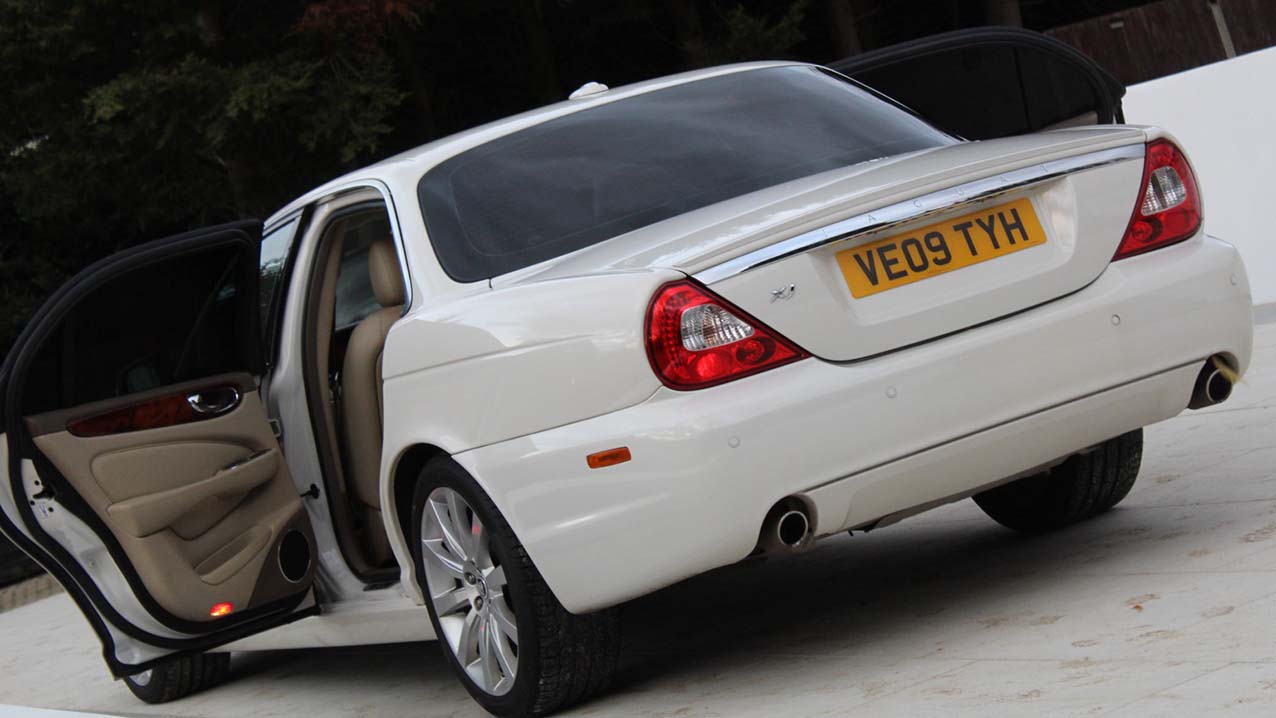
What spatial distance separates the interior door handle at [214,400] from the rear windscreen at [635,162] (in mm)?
995

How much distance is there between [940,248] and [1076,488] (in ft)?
5.64

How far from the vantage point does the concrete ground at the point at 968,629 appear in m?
3.86

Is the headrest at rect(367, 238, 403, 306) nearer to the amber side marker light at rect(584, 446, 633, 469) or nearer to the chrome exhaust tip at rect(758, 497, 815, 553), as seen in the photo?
the amber side marker light at rect(584, 446, 633, 469)

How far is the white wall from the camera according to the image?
10023mm

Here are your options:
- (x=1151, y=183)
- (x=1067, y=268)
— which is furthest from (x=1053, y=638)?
(x=1151, y=183)

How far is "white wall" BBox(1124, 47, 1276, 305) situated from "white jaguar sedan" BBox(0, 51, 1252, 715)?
479 cm

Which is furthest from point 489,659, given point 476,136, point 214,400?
point 476,136

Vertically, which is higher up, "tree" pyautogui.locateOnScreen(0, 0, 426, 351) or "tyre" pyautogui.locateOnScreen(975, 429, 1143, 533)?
"tree" pyautogui.locateOnScreen(0, 0, 426, 351)

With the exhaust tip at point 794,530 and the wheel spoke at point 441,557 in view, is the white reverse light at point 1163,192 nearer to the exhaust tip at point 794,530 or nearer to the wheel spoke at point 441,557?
the exhaust tip at point 794,530

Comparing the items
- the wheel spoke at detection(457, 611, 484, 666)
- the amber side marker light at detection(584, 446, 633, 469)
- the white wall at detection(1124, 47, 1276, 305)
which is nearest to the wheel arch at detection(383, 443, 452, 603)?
the wheel spoke at detection(457, 611, 484, 666)

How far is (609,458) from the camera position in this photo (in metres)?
4.23

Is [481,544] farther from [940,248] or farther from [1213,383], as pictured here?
[1213,383]

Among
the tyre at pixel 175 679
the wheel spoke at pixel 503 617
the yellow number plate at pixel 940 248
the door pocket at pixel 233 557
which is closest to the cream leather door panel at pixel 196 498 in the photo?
the door pocket at pixel 233 557

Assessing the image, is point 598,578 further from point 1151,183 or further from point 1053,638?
point 1151,183
